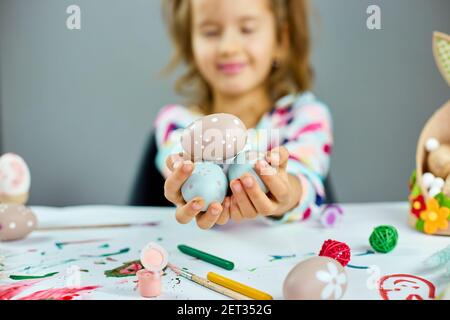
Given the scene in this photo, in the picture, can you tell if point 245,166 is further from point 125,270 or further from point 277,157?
point 125,270

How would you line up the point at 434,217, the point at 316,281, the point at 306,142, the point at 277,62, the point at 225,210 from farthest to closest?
the point at 277,62 → the point at 306,142 → the point at 434,217 → the point at 225,210 → the point at 316,281

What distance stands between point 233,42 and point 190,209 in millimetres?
425

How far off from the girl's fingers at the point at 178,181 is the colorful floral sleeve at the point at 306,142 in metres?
0.22

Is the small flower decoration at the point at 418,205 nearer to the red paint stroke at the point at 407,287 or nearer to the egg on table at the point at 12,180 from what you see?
the red paint stroke at the point at 407,287

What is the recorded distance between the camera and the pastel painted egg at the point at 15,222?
0.60m

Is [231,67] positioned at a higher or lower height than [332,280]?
higher

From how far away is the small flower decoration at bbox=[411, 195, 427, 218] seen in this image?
0.62 meters

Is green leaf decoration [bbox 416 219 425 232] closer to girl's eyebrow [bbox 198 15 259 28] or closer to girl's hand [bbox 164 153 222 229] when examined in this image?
girl's hand [bbox 164 153 222 229]

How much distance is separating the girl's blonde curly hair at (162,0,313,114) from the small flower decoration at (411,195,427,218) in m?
0.34


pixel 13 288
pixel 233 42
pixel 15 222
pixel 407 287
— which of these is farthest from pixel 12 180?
pixel 407 287

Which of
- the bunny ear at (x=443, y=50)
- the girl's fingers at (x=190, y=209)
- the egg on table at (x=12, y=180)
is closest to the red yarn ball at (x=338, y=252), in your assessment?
the girl's fingers at (x=190, y=209)

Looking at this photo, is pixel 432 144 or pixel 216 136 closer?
pixel 216 136

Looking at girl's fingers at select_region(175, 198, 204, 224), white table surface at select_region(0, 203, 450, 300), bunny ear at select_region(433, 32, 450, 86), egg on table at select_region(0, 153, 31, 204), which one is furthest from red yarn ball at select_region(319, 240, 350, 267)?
egg on table at select_region(0, 153, 31, 204)

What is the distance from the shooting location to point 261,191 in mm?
476
